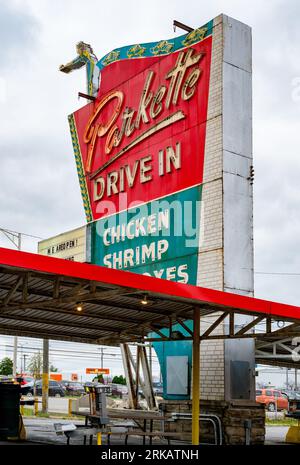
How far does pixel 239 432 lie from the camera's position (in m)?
17.0

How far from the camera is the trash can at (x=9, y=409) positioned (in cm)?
1426

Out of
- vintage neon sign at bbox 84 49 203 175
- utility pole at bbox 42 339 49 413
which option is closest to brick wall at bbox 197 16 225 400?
vintage neon sign at bbox 84 49 203 175

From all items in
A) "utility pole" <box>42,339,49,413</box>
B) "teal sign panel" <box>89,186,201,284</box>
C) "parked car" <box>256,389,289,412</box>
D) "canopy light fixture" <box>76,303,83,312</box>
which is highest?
"teal sign panel" <box>89,186,201,284</box>

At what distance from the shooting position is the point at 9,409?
14320 mm

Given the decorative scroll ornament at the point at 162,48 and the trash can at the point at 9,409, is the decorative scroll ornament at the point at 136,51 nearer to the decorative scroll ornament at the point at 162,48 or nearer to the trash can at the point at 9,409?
the decorative scroll ornament at the point at 162,48

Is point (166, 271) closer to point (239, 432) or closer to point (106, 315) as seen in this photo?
point (106, 315)

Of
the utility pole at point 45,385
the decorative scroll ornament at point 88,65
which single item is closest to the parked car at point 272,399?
the utility pole at point 45,385

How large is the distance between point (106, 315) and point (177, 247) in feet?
13.1

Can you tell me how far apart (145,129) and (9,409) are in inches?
426

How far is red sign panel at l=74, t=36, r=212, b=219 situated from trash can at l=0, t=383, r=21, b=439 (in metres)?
8.04

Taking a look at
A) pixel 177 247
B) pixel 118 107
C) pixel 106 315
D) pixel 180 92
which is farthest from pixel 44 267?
pixel 118 107

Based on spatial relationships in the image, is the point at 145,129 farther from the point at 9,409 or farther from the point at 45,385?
the point at 45,385

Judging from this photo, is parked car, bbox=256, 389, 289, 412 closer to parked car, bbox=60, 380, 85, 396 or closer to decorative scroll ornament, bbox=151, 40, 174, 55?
parked car, bbox=60, 380, 85, 396

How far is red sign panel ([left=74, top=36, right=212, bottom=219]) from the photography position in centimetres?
2016
